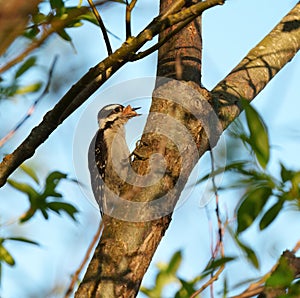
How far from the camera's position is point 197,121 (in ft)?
10.4

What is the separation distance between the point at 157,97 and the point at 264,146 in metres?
1.75

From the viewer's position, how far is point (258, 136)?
161cm

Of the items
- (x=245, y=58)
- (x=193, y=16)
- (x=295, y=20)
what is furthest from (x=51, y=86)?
(x=295, y=20)

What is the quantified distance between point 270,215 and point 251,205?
68mm

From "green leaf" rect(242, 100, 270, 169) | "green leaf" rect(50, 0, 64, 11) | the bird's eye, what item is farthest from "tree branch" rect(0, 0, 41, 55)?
the bird's eye

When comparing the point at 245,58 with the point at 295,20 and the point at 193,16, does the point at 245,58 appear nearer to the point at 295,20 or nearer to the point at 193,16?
the point at 295,20

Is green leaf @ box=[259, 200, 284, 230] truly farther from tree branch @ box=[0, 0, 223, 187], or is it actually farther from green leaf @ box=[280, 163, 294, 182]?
tree branch @ box=[0, 0, 223, 187]

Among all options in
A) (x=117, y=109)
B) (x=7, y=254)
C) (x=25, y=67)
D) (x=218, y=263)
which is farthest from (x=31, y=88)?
(x=117, y=109)

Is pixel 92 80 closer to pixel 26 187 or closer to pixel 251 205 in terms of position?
pixel 26 187

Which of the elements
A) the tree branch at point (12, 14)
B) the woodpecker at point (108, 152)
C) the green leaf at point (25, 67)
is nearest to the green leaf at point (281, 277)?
the tree branch at point (12, 14)

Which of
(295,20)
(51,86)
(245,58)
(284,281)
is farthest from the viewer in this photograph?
(295,20)

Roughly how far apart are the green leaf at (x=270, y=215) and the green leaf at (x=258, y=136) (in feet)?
0.36

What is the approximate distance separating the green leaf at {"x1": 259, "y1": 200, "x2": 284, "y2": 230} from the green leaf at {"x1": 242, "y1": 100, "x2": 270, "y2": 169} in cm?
11

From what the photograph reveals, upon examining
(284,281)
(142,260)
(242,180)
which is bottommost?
(284,281)
